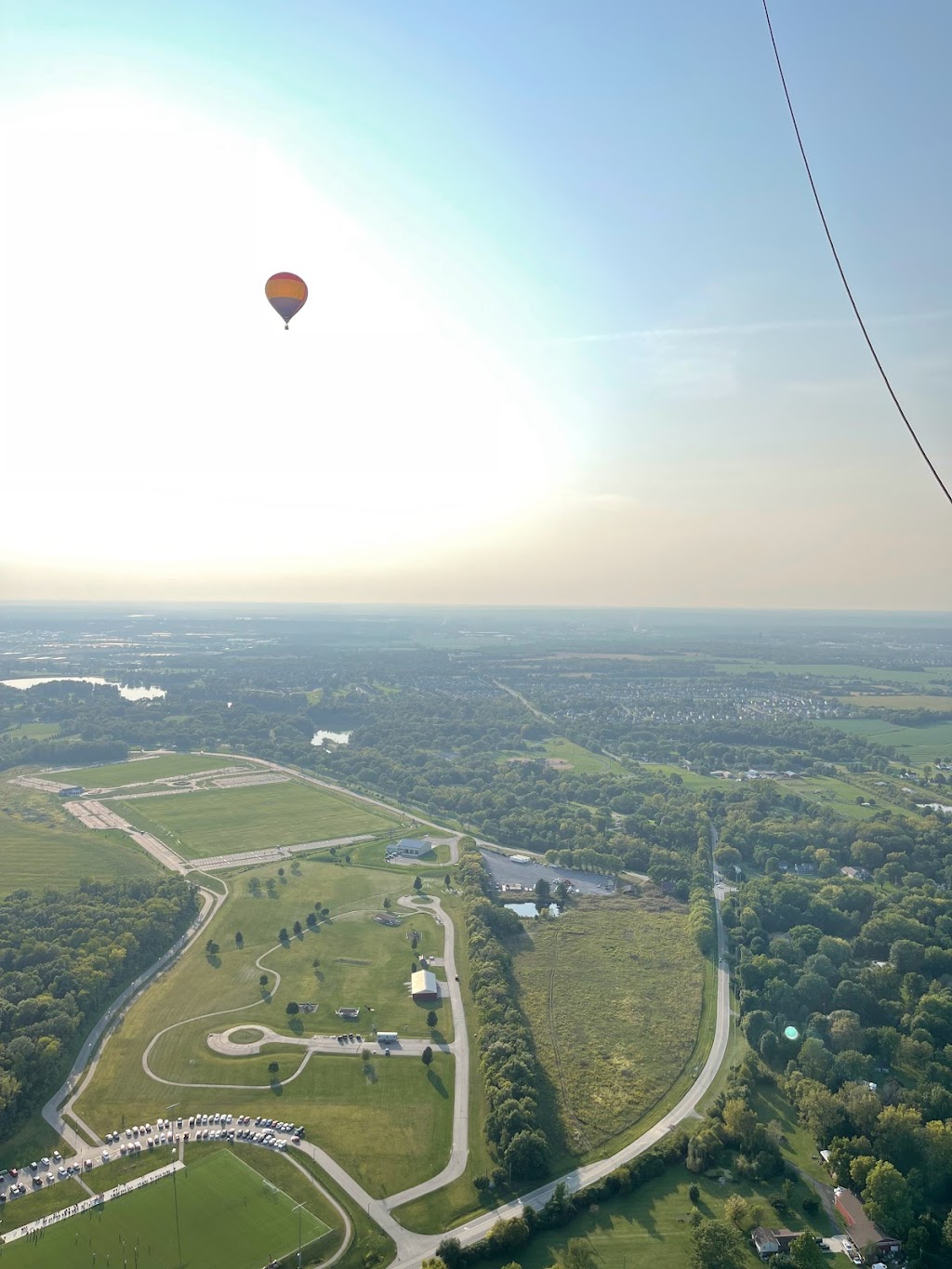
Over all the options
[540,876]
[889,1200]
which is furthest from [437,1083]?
[540,876]

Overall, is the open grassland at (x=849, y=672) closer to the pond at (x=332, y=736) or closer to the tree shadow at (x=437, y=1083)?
the pond at (x=332, y=736)

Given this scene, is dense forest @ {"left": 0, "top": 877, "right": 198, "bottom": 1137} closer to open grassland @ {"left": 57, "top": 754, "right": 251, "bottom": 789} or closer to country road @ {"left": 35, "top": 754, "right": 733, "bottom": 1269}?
country road @ {"left": 35, "top": 754, "right": 733, "bottom": 1269}

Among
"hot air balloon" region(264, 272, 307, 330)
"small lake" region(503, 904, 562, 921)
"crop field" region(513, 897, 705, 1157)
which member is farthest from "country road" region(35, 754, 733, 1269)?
"hot air balloon" region(264, 272, 307, 330)

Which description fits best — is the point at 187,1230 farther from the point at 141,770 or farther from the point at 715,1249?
the point at 141,770

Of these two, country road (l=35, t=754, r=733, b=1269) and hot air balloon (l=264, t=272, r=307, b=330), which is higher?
hot air balloon (l=264, t=272, r=307, b=330)

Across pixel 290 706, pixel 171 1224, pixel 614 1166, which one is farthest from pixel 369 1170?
pixel 290 706
